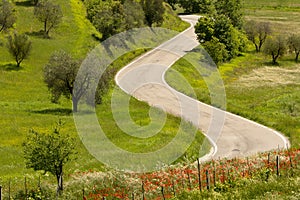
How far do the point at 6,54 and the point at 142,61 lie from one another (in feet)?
93.6

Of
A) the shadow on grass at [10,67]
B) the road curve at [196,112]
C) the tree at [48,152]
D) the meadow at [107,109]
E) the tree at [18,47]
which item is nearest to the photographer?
the tree at [48,152]

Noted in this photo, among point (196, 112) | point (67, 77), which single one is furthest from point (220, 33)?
point (67, 77)

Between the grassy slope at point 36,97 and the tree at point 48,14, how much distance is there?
2211 mm

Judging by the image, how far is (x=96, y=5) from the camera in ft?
363

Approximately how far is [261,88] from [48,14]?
4550cm

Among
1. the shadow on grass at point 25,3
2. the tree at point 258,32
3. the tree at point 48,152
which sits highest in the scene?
the tree at point 48,152

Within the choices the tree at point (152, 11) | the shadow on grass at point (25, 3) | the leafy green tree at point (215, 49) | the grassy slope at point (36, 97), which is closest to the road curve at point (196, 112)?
the grassy slope at point (36, 97)

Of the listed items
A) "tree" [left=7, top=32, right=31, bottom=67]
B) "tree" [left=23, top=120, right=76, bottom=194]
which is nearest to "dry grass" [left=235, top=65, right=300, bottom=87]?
"tree" [left=7, top=32, right=31, bottom=67]

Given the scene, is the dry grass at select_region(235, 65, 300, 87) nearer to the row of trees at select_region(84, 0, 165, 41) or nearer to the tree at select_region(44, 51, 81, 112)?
the row of trees at select_region(84, 0, 165, 41)

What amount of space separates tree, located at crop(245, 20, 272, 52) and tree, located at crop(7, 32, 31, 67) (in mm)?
73068

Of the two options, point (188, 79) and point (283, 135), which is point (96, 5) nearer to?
point (188, 79)

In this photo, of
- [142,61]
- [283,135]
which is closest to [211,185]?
[283,135]

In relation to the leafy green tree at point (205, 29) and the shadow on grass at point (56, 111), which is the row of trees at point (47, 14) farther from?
the shadow on grass at point (56, 111)

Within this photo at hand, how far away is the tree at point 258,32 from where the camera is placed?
13012 cm
